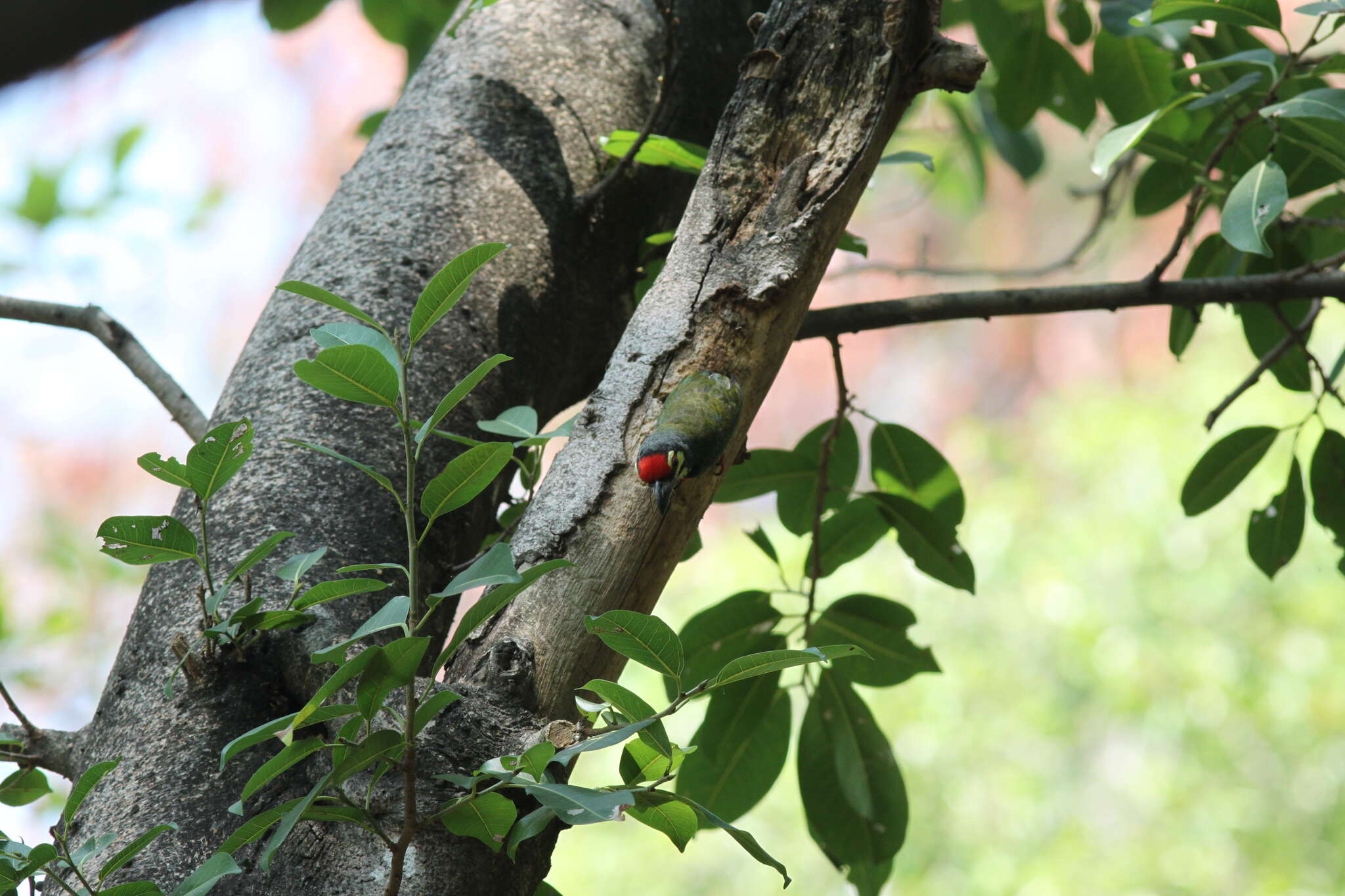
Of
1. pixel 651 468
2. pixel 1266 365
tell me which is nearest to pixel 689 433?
pixel 651 468

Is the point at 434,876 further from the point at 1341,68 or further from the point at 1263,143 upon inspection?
the point at 1263,143

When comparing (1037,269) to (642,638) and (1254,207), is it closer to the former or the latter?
(1254,207)

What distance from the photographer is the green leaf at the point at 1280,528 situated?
1.37 m

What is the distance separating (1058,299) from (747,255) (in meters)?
0.46

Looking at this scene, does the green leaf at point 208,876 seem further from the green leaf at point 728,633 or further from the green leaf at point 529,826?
the green leaf at point 728,633

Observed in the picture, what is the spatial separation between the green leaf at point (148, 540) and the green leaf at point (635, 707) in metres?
0.32

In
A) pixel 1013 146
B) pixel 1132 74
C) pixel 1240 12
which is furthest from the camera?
pixel 1013 146

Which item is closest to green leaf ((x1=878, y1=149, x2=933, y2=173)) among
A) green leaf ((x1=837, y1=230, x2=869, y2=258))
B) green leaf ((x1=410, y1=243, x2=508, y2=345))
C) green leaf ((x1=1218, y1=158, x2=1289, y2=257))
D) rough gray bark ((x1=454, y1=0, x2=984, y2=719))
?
green leaf ((x1=837, y1=230, x2=869, y2=258))

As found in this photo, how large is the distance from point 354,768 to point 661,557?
0.99 ft

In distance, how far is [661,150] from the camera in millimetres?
1160

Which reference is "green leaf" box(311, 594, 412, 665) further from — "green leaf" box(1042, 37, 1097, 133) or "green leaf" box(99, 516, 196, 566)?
"green leaf" box(1042, 37, 1097, 133)

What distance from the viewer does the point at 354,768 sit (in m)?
0.62

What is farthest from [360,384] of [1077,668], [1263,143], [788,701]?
[1077,668]

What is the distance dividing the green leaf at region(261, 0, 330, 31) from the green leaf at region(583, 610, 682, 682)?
1.50m
